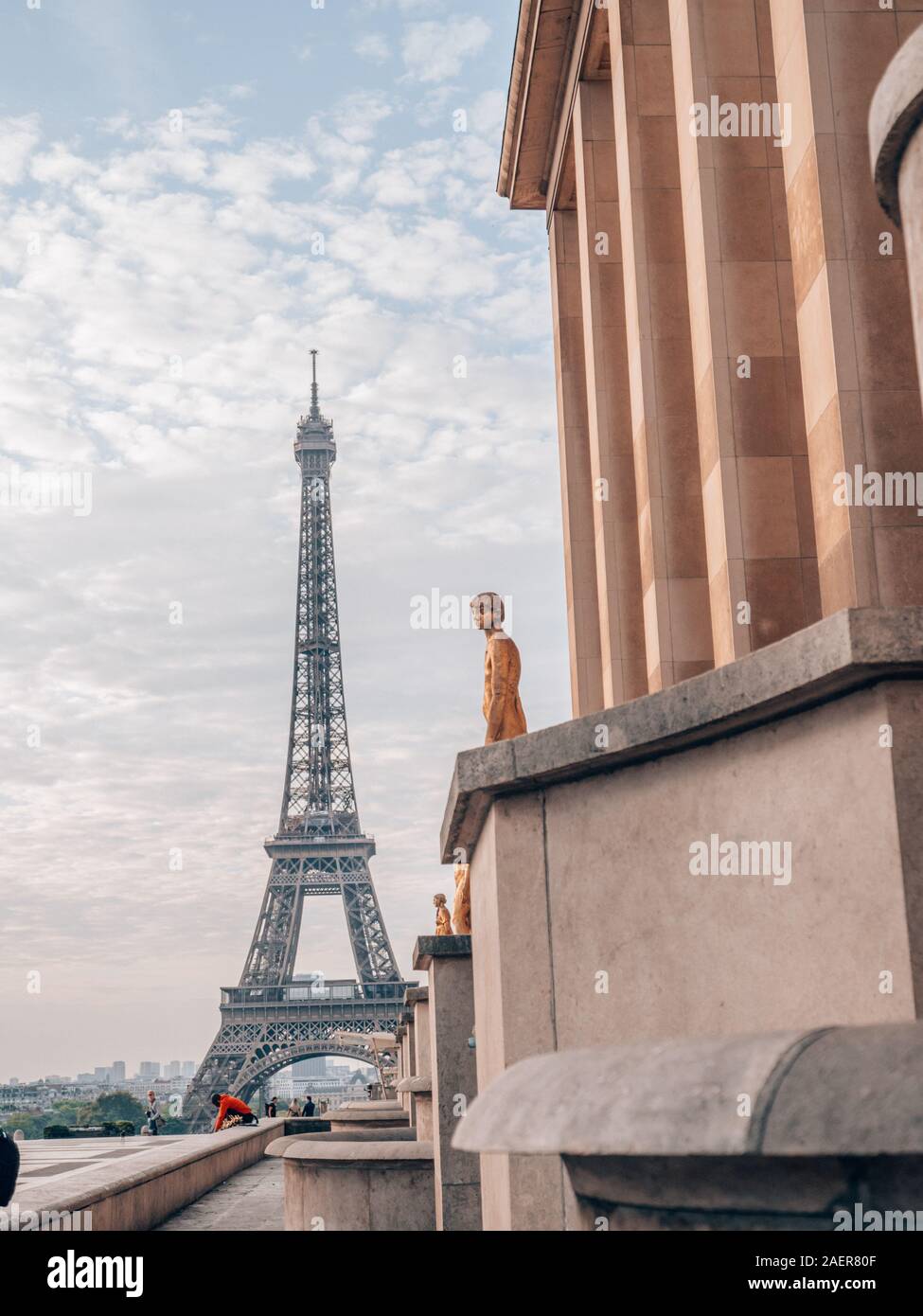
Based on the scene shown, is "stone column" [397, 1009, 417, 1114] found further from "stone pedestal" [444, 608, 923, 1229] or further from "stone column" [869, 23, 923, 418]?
"stone column" [869, 23, 923, 418]

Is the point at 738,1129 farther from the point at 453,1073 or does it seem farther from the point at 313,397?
the point at 313,397

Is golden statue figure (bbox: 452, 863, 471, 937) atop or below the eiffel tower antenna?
below

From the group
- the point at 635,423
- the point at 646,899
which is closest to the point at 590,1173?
the point at 646,899

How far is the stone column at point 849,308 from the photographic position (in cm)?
1068

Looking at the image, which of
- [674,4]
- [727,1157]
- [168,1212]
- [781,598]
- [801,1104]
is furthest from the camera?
[168,1212]

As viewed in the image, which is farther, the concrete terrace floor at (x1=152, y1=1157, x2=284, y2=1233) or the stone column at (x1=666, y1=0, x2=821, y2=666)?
the concrete terrace floor at (x1=152, y1=1157, x2=284, y2=1233)

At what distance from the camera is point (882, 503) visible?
10844mm

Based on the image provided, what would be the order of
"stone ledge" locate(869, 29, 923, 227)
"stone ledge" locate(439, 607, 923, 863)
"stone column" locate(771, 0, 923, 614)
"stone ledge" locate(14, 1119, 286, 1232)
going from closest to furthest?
"stone ledge" locate(869, 29, 923, 227) < "stone ledge" locate(439, 607, 923, 863) < "stone column" locate(771, 0, 923, 614) < "stone ledge" locate(14, 1119, 286, 1232)

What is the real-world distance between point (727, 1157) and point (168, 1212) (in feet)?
56.7

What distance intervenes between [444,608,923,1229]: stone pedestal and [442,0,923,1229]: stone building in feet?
0.05

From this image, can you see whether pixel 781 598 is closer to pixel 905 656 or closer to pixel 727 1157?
pixel 905 656

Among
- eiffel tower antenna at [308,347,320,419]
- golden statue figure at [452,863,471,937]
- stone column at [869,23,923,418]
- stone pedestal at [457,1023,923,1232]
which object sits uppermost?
eiffel tower antenna at [308,347,320,419]

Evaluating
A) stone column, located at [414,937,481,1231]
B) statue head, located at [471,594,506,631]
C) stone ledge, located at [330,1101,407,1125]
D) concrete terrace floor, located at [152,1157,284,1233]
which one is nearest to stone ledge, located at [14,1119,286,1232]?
concrete terrace floor, located at [152,1157,284,1233]

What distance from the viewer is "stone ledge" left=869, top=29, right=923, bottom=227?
400 cm
